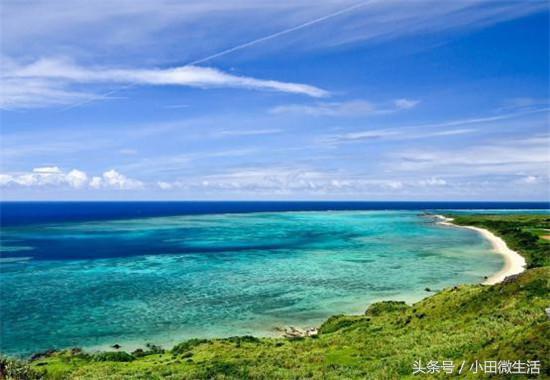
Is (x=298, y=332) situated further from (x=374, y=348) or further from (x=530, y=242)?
(x=530, y=242)

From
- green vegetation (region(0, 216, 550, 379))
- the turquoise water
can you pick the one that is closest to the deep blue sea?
the turquoise water

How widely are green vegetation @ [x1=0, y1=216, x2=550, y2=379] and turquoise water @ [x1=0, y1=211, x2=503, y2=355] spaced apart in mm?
6876

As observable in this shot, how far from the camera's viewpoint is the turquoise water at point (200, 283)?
46375 millimetres

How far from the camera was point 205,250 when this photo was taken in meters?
106

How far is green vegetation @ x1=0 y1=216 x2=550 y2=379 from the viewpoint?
24922 millimetres

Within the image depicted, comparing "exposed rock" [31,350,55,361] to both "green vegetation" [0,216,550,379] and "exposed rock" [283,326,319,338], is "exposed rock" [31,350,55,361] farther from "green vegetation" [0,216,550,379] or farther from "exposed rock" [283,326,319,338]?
"exposed rock" [283,326,319,338]

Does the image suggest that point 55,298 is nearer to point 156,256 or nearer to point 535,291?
point 156,256

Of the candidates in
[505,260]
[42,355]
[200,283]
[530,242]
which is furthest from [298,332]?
[530,242]

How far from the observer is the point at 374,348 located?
31094 millimetres

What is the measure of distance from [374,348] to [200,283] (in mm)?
41502

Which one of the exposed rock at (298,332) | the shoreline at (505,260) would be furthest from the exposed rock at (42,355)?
the shoreline at (505,260)

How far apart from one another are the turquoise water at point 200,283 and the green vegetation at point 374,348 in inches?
271

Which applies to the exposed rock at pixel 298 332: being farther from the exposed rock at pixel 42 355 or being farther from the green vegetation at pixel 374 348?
the exposed rock at pixel 42 355

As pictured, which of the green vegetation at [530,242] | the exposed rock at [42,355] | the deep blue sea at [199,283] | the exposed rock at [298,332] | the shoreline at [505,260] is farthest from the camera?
the green vegetation at [530,242]
